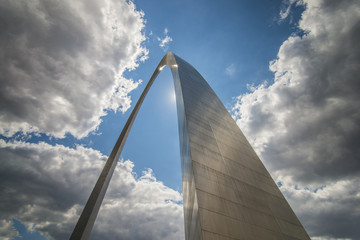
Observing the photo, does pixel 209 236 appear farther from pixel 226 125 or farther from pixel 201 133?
pixel 226 125

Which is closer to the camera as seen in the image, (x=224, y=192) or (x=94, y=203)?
(x=224, y=192)

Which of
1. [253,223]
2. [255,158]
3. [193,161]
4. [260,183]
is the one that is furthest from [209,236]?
[255,158]

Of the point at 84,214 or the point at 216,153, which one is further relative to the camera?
the point at 84,214

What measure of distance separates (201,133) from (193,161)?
3.39 metres

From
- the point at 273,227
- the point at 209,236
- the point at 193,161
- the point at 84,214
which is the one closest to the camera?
the point at 209,236

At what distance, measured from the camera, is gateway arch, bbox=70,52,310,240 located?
700 cm

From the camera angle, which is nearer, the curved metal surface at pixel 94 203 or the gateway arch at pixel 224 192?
the gateway arch at pixel 224 192

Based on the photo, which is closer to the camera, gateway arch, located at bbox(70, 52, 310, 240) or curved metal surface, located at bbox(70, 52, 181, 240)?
gateway arch, located at bbox(70, 52, 310, 240)

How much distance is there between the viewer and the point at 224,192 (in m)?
8.34

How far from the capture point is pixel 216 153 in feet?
35.5

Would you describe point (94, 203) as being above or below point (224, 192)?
above

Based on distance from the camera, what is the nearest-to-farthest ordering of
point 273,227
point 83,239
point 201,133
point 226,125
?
point 273,227
point 201,133
point 83,239
point 226,125

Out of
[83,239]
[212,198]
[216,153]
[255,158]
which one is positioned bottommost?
[83,239]

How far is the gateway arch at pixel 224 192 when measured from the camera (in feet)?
23.0
